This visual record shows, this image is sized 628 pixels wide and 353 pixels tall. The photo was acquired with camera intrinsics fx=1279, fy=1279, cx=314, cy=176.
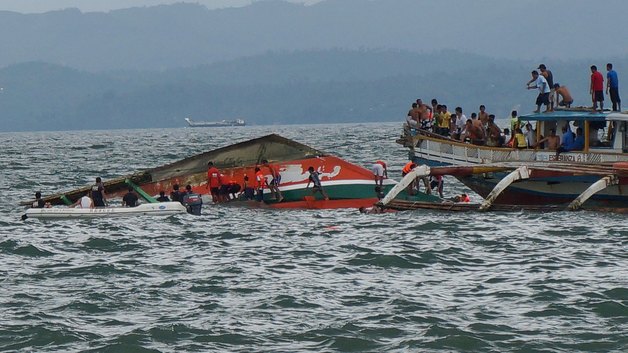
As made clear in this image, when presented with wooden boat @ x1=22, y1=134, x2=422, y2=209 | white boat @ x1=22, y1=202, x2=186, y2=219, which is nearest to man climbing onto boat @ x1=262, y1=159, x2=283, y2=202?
wooden boat @ x1=22, y1=134, x2=422, y2=209

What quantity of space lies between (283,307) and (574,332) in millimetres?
5754

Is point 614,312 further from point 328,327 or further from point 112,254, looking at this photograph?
point 112,254

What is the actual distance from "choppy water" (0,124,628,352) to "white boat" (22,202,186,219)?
0.41 metres

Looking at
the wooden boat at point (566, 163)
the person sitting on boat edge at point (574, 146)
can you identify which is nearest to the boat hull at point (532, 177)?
the wooden boat at point (566, 163)

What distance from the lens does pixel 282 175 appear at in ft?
147

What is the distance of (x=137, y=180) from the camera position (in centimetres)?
4634

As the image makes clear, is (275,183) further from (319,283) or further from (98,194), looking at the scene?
(319,283)

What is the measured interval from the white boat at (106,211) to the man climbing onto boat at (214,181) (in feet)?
12.3

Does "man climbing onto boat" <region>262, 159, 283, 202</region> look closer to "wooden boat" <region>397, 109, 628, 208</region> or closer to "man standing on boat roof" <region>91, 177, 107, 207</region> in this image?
"man standing on boat roof" <region>91, 177, 107, 207</region>

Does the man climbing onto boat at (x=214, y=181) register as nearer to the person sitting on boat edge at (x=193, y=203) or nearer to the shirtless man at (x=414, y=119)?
the person sitting on boat edge at (x=193, y=203)

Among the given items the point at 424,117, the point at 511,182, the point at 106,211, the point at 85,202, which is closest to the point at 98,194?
the point at 85,202

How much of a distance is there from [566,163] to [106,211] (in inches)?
573

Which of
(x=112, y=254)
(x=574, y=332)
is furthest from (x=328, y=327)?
(x=112, y=254)

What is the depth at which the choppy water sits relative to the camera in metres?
22.3
